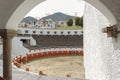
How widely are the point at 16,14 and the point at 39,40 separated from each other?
28.4 meters

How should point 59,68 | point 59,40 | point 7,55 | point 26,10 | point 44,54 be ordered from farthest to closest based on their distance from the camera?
1. point 59,40
2. point 44,54
3. point 59,68
4. point 26,10
5. point 7,55

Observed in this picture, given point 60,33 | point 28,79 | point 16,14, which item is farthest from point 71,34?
point 16,14

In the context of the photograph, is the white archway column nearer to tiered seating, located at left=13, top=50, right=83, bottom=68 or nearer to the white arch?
the white arch

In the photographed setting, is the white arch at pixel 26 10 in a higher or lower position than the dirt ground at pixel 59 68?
higher

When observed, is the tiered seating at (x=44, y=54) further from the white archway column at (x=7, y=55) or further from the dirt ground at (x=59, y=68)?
the white archway column at (x=7, y=55)

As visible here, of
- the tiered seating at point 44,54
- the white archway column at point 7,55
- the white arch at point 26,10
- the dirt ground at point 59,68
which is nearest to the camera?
the white arch at point 26,10

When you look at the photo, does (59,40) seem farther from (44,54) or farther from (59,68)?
(59,68)

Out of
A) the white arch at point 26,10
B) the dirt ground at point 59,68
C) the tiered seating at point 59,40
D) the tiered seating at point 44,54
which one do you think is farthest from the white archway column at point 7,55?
the tiered seating at point 59,40

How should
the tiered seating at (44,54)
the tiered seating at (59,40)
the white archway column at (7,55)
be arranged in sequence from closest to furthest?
the white archway column at (7,55) → the tiered seating at (44,54) → the tiered seating at (59,40)

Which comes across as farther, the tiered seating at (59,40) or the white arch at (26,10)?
the tiered seating at (59,40)

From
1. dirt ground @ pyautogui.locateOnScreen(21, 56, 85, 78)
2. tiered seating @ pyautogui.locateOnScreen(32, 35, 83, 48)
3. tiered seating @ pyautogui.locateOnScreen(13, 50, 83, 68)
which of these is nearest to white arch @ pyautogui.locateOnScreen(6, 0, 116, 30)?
dirt ground @ pyautogui.locateOnScreen(21, 56, 85, 78)

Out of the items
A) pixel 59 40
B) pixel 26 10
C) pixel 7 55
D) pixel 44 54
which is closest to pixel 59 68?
pixel 44 54

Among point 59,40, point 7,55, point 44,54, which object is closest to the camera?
point 7,55

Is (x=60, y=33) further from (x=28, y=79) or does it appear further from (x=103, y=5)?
(x=103, y=5)
